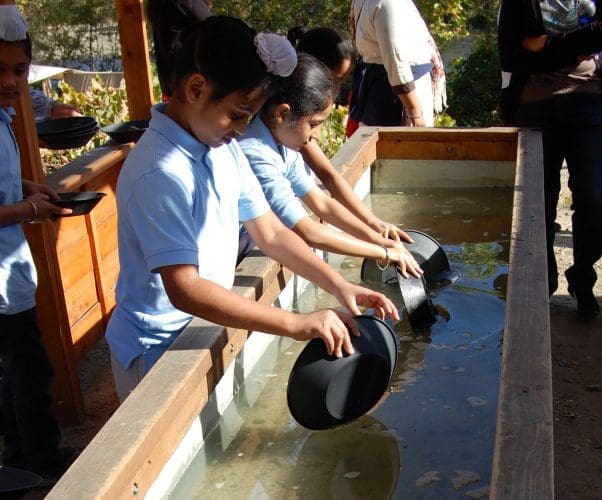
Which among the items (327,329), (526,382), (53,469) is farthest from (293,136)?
(53,469)

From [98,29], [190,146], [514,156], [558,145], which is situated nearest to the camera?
[190,146]

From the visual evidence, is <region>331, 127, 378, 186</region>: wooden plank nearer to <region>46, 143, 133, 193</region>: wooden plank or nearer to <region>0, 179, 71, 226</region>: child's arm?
<region>46, 143, 133, 193</region>: wooden plank

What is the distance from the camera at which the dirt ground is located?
3068 mm

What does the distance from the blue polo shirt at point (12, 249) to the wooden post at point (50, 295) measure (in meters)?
0.29

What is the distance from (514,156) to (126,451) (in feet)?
11.0

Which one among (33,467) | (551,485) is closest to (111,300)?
(33,467)

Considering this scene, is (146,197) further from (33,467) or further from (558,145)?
(558,145)

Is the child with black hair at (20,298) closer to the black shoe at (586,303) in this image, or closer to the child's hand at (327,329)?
the child's hand at (327,329)

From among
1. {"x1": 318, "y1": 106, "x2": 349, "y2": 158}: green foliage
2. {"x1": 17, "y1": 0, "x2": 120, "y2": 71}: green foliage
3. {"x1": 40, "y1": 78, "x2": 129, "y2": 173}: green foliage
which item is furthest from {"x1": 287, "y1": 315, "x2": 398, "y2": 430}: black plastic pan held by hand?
{"x1": 17, "y1": 0, "x2": 120, "y2": 71}: green foliage

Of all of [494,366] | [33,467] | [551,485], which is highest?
[551,485]

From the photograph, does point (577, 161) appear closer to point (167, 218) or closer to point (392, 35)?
point (392, 35)

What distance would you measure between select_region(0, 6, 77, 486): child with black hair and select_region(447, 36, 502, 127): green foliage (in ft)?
27.4

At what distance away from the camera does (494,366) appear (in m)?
2.79

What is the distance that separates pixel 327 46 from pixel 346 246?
940mm
